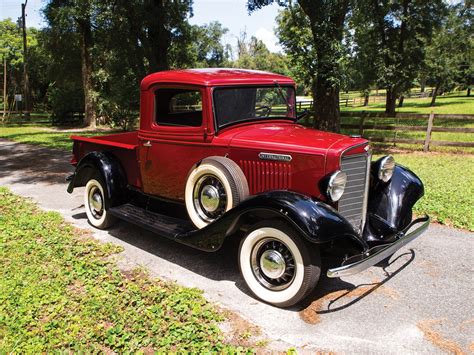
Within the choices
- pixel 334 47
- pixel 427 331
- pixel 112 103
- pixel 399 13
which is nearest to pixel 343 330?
pixel 427 331

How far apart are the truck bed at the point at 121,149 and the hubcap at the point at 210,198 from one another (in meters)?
1.42

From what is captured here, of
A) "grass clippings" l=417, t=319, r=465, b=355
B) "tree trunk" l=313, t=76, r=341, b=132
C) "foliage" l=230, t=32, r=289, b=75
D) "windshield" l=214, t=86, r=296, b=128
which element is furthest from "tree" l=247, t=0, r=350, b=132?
"foliage" l=230, t=32, r=289, b=75

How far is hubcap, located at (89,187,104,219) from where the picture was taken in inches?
219

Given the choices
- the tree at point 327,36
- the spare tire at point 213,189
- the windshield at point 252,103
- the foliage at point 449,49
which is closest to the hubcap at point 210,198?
the spare tire at point 213,189

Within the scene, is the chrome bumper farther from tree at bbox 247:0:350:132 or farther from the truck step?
tree at bbox 247:0:350:132

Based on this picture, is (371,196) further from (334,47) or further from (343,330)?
(334,47)

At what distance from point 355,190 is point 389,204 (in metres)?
→ 0.63

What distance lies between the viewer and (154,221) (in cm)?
466

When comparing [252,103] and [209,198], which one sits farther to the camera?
[252,103]

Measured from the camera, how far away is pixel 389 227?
4125mm

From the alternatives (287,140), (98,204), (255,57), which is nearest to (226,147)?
(287,140)

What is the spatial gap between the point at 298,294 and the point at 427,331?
105 cm

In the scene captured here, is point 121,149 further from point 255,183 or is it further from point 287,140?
point 287,140

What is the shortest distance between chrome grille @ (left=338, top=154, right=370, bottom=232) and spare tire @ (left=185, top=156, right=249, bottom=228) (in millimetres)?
985
